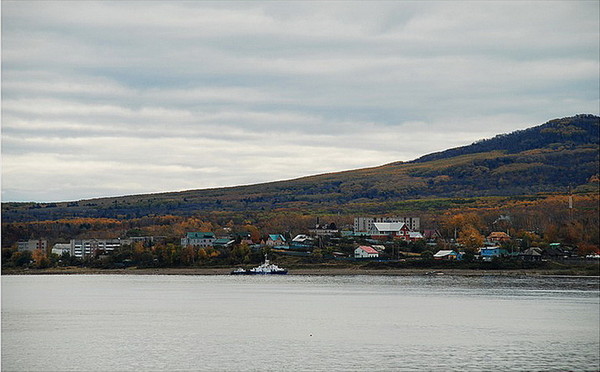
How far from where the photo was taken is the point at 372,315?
4494 cm

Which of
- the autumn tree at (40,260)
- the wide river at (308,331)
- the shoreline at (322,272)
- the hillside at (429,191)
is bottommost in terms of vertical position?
the wide river at (308,331)

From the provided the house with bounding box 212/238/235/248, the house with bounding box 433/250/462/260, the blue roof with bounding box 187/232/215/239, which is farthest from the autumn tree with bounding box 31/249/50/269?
the house with bounding box 433/250/462/260

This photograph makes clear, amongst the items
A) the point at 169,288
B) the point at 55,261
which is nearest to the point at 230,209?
the point at 55,261

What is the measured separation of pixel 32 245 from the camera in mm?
136500

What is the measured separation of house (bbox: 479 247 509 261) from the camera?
3892 inches

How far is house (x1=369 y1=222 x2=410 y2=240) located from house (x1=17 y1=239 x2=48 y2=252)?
2093 inches

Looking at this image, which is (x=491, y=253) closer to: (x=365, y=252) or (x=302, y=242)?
(x=365, y=252)

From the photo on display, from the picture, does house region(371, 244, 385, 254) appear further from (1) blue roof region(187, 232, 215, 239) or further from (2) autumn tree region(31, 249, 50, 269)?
(2) autumn tree region(31, 249, 50, 269)

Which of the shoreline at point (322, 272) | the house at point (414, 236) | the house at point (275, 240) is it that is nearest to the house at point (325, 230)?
the house at point (275, 240)

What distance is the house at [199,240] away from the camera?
123088mm

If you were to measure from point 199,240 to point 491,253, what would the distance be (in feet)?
148

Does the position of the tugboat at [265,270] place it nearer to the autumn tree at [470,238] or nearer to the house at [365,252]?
the house at [365,252]

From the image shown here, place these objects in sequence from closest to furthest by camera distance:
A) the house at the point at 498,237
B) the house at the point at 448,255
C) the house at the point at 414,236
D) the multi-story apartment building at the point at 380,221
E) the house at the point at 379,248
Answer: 1. the house at the point at 448,255
2. the house at the point at 379,248
3. the house at the point at 498,237
4. the house at the point at 414,236
5. the multi-story apartment building at the point at 380,221

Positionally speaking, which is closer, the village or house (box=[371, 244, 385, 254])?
the village
